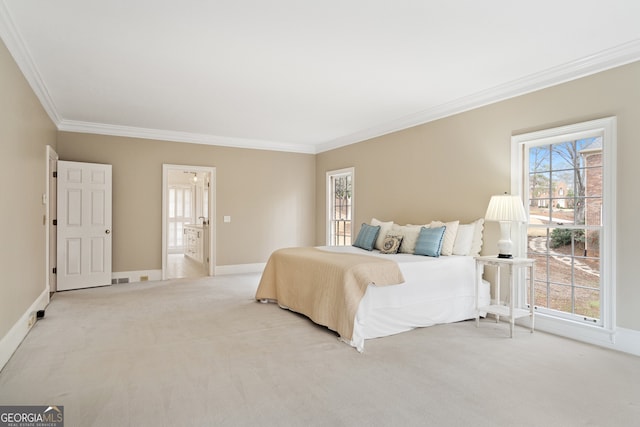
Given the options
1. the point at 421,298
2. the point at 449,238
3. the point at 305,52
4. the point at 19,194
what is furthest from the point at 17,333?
the point at 449,238

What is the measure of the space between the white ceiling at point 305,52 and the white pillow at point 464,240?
1518 millimetres

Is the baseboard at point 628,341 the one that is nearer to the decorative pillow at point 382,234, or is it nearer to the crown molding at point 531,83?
the crown molding at point 531,83

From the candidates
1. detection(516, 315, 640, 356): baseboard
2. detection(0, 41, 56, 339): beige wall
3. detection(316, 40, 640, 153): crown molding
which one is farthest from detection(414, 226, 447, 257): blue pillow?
detection(0, 41, 56, 339): beige wall

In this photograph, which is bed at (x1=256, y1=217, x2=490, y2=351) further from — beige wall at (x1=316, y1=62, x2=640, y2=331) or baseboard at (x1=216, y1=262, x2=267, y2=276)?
baseboard at (x1=216, y1=262, x2=267, y2=276)

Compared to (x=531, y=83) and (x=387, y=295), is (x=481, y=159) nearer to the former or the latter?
(x=531, y=83)

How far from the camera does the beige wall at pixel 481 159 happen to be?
3.18 m

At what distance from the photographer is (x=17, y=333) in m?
3.21

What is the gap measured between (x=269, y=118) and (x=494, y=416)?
4.66 metres

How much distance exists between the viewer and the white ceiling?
262cm

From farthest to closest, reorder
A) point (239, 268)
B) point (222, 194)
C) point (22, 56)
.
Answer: point (239, 268), point (222, 194), point (22, 56)

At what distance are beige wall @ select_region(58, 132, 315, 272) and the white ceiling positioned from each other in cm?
102

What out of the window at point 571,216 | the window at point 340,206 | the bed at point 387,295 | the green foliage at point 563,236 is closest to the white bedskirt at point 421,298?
the bed at point 387,295

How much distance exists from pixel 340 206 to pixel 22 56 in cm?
520

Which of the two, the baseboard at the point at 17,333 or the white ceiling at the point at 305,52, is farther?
the baseboard at the point at 17,333
